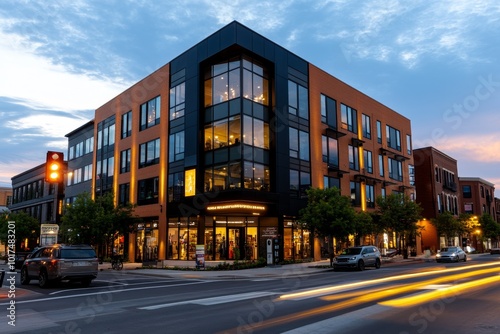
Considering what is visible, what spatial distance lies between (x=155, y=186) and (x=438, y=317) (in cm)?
2992

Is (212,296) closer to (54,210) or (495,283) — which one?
(495,283)

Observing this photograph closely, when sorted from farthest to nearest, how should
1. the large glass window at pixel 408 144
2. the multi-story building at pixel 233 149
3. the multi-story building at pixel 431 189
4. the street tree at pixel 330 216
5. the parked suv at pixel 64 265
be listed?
the multi-story building at pixel 431 189 < the large glass window at pixel 408 144 < the multi-story building at pixel 233 149 < the street tree at pixel 330 216 < the parked suv at pixel 64 265

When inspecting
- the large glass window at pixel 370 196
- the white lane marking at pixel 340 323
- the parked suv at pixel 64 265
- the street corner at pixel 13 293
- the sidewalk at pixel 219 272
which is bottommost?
the sidewalk at pixel 219 272

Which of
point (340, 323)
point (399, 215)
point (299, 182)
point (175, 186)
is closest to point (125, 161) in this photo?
point (175, 186)

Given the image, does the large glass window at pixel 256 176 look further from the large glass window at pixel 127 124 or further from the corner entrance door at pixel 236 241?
the large glass window at pixel 127 124

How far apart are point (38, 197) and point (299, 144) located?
42.7 metres

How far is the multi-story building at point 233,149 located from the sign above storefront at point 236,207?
9cm

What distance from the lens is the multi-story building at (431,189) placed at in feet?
184

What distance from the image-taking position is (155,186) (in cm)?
3647

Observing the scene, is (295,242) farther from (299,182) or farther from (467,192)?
(467,192)

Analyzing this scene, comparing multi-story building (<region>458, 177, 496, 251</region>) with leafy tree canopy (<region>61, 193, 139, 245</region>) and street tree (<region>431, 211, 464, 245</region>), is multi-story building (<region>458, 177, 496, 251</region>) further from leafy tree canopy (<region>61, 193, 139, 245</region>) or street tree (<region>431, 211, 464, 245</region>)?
leafy tree canopy (<region>61, 193, 139, 245</region>)

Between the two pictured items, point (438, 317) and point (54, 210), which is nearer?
point (438, 317)

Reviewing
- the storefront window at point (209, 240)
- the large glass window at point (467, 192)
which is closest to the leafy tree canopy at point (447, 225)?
the large glass window at point (467, 192)

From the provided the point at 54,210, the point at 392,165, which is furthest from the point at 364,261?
the point at 54,210
